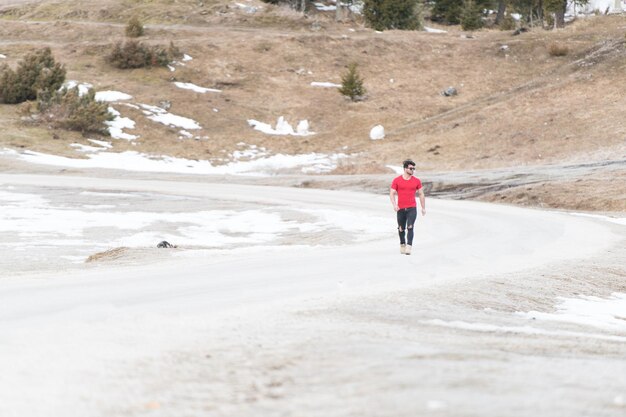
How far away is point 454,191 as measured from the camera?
3166 centimetres

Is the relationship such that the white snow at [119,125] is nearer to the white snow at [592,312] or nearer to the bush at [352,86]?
the bush at [352,86]

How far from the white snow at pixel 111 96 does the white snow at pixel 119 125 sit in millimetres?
1442

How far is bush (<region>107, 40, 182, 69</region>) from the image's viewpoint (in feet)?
174

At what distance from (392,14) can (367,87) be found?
19739 millimetres

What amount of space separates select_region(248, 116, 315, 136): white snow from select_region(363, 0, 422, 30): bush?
84.3 feet

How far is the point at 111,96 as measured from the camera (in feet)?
156

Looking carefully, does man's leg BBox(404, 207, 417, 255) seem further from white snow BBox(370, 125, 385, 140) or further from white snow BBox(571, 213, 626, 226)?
white snow BBox(370, 125, 385, 140)

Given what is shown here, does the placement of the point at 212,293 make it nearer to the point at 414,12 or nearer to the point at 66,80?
the point at 66,80

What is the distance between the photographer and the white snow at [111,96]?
4712cm

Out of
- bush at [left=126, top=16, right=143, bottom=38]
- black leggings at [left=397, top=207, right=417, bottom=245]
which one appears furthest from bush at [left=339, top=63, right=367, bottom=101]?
black leggings at [left=397, top=207, right=417, bottom=245]

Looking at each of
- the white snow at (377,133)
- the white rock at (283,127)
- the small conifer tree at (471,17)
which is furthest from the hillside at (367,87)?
the small conifer tree at (471,17)

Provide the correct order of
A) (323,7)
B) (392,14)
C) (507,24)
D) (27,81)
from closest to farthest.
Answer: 1. (27,81)
2. (392,14)
3. (507,24)
4. (323,7)

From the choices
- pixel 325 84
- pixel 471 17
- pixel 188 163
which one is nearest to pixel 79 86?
pixel 188 163

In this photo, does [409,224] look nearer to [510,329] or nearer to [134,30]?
[510,329]
